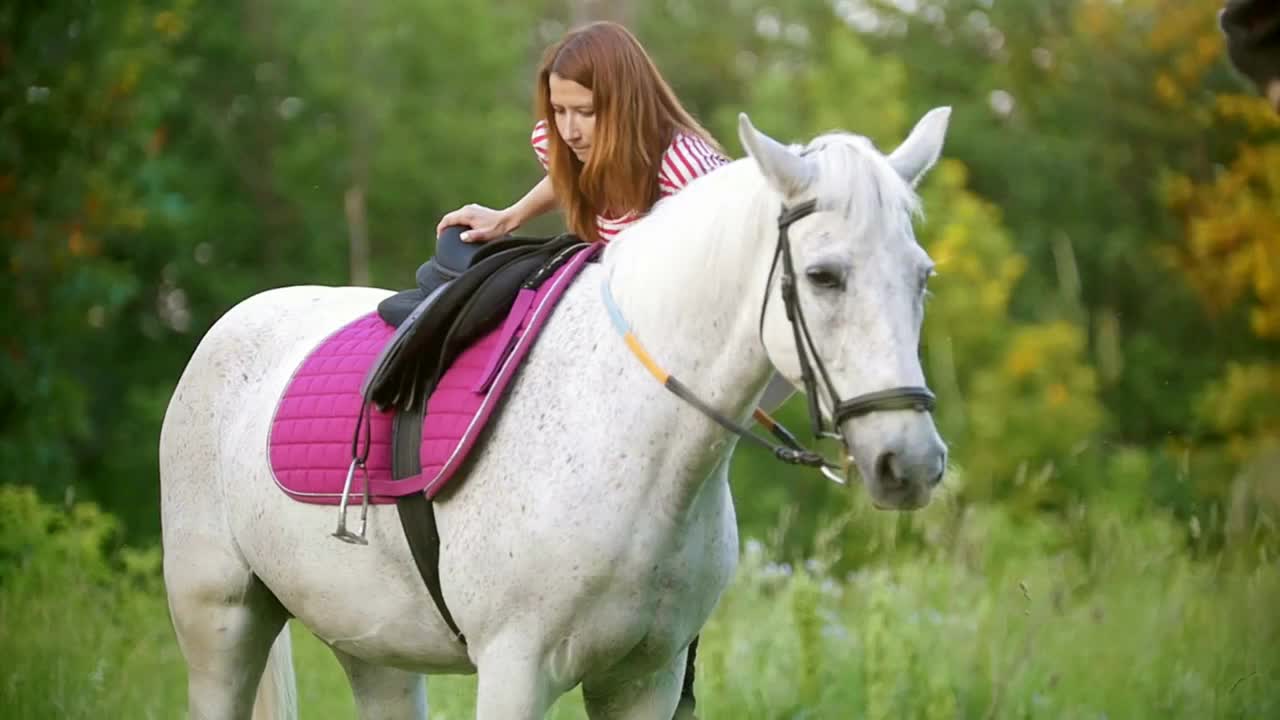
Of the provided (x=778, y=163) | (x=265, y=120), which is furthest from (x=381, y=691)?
(x=265, y=120)

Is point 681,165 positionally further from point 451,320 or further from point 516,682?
point 516,682

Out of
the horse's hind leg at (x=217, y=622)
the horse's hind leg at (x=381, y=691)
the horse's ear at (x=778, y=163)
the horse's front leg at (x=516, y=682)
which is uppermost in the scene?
the horse's ear at (x=778, y=163)

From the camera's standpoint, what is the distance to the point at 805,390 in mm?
2869

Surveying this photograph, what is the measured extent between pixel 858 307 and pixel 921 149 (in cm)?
51

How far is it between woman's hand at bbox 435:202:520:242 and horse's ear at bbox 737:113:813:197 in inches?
45.8

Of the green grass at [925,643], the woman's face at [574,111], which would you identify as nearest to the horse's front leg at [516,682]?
the woman's face at [574,111]

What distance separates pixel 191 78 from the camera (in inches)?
787

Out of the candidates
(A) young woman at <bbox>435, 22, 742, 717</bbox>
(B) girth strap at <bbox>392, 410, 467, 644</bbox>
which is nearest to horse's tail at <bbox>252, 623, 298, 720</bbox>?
(B) girth strap at <bbox>392, 410, 467, 644</bbox>

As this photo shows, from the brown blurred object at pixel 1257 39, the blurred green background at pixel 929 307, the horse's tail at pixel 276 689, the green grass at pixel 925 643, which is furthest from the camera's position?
the blurred green background at pixel 929 307

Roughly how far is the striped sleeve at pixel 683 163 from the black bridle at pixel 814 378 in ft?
2.24

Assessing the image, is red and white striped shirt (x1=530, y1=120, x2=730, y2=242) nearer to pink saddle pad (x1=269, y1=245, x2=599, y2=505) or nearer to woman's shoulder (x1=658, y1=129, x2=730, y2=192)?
woman's shoulder (x1=658, y1=129, x2=730, y2=192)

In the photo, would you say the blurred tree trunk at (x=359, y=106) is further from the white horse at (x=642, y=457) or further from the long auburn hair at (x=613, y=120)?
the white horse at (x=642, y=457)

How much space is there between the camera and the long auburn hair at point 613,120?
11.5 ft

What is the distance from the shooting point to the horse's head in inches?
107
